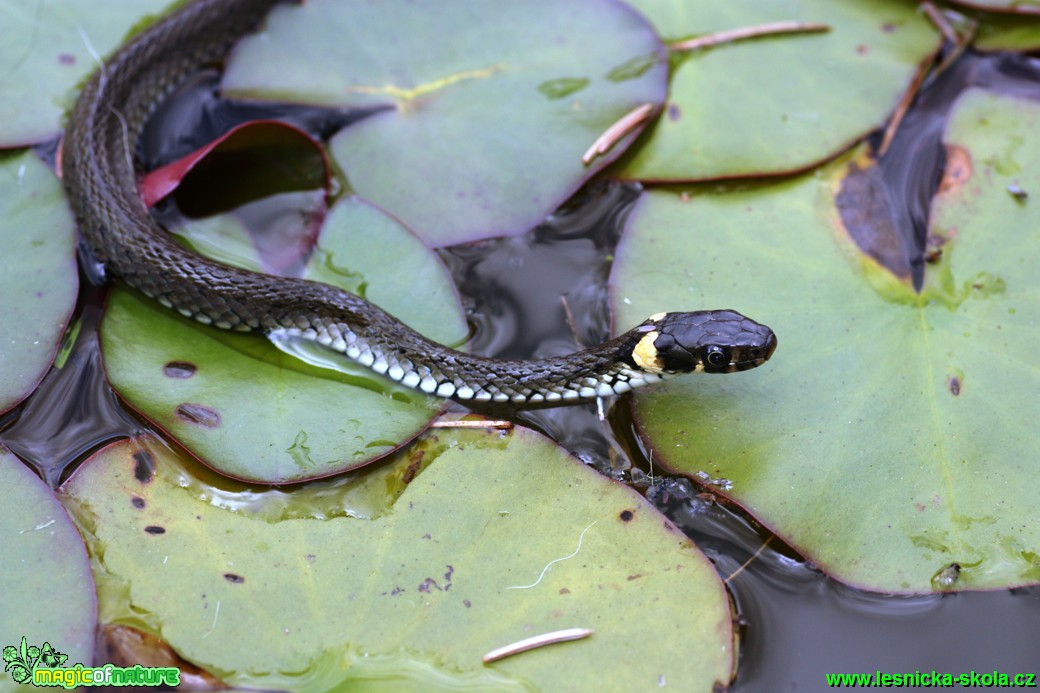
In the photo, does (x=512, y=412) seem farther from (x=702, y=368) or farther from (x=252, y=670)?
(x=252, y=670)

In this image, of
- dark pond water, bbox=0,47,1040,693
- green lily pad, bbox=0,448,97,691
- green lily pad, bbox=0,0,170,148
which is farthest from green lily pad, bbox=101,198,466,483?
green lily pad, bbox=0,0,170,148

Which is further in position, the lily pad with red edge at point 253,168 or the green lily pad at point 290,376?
the lily pad with red edge at point 253,168

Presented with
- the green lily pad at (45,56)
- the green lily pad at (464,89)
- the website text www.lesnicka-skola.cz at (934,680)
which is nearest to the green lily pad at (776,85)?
the green lily pad at (464,89)

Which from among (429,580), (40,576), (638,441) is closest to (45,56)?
(40,576)

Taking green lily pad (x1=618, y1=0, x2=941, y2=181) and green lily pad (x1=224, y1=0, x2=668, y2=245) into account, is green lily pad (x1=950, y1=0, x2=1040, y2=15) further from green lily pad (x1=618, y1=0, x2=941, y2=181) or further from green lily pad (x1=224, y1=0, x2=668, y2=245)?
green lily pad (x1=224, y1=0, x2=668, y2=245)

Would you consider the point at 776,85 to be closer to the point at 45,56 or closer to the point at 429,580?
the point at 429,580

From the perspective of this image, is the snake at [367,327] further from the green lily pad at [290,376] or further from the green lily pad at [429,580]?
the green lily pad at [429,580]

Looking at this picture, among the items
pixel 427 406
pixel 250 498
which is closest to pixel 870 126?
pixel 427 406
